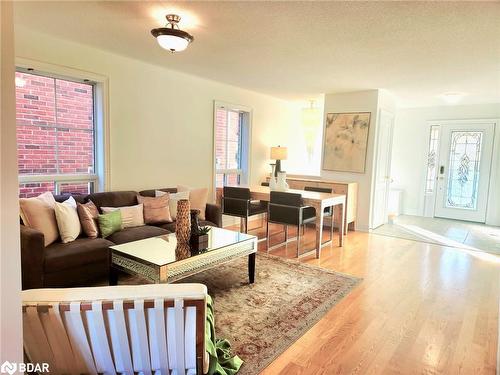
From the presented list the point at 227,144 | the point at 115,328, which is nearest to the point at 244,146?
the point at 227,144

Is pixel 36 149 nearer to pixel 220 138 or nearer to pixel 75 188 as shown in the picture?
pixel 75 188

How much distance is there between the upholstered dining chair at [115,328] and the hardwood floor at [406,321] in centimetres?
77

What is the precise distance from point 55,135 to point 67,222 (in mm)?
1131

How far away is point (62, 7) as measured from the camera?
103 inches

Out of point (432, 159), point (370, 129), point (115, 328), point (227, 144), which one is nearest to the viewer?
point (115, 328)

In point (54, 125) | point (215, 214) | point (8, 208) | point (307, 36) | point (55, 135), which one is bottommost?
point (215, 214)

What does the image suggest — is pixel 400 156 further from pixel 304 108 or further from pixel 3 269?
pixel 3 269

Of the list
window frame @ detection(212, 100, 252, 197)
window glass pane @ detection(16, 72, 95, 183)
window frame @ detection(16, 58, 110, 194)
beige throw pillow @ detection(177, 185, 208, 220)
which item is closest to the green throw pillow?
window frame @ detection(16, 58, 110, 194)

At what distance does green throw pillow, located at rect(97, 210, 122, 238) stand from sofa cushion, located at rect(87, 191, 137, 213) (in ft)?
0.79

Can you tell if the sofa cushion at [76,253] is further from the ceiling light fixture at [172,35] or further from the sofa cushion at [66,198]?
the ceiling light fixture at [172,35]

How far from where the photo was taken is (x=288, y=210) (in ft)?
13.8

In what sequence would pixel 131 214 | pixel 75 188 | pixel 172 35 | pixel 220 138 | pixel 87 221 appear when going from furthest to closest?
pixel 220 138 → pixel 75 188 → pixel 131 214 → pixel 87 221 → pixel 172 35

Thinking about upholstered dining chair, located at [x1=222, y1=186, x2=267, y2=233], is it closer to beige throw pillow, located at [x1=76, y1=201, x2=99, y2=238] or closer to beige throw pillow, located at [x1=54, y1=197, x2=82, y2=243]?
beige throw pillow, located at [x1=76, y1=201, x2=99, y2=238]

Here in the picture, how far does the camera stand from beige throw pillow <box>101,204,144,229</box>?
3553 mm
